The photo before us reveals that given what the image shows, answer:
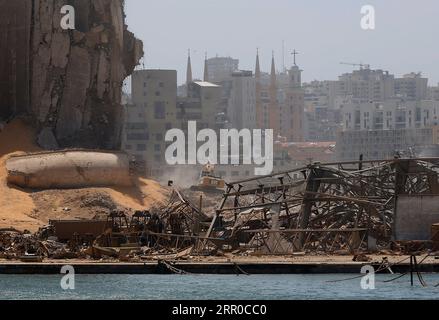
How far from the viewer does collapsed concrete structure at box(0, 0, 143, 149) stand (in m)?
80.2

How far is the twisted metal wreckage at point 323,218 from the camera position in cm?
5653

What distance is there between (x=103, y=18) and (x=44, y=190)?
500 inches

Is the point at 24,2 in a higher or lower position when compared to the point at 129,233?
higher

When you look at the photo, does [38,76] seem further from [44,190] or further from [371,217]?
[371,217]

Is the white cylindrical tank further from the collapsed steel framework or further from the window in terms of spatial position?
the window

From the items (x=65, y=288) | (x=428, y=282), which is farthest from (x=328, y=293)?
(x=65, y=288)

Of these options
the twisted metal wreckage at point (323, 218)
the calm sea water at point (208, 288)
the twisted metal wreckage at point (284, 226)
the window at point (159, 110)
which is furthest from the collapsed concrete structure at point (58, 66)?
Result: the window at point (159, 110)

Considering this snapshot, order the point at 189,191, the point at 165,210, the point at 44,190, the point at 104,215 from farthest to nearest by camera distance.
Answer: the point at 189,191, the point at 44,190, the point at 104,215, the point at 165,210

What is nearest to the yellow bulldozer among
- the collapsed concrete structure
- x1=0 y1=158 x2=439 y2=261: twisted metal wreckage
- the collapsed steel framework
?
the collapsed concrete structure

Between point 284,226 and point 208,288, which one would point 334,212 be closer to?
point 284,226

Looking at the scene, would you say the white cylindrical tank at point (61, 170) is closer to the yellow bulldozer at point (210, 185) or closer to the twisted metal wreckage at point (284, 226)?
the twisted metal wreckage at point (284, 226)

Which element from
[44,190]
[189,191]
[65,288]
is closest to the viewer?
[65,288]

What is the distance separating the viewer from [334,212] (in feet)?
189

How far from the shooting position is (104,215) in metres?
68.8
